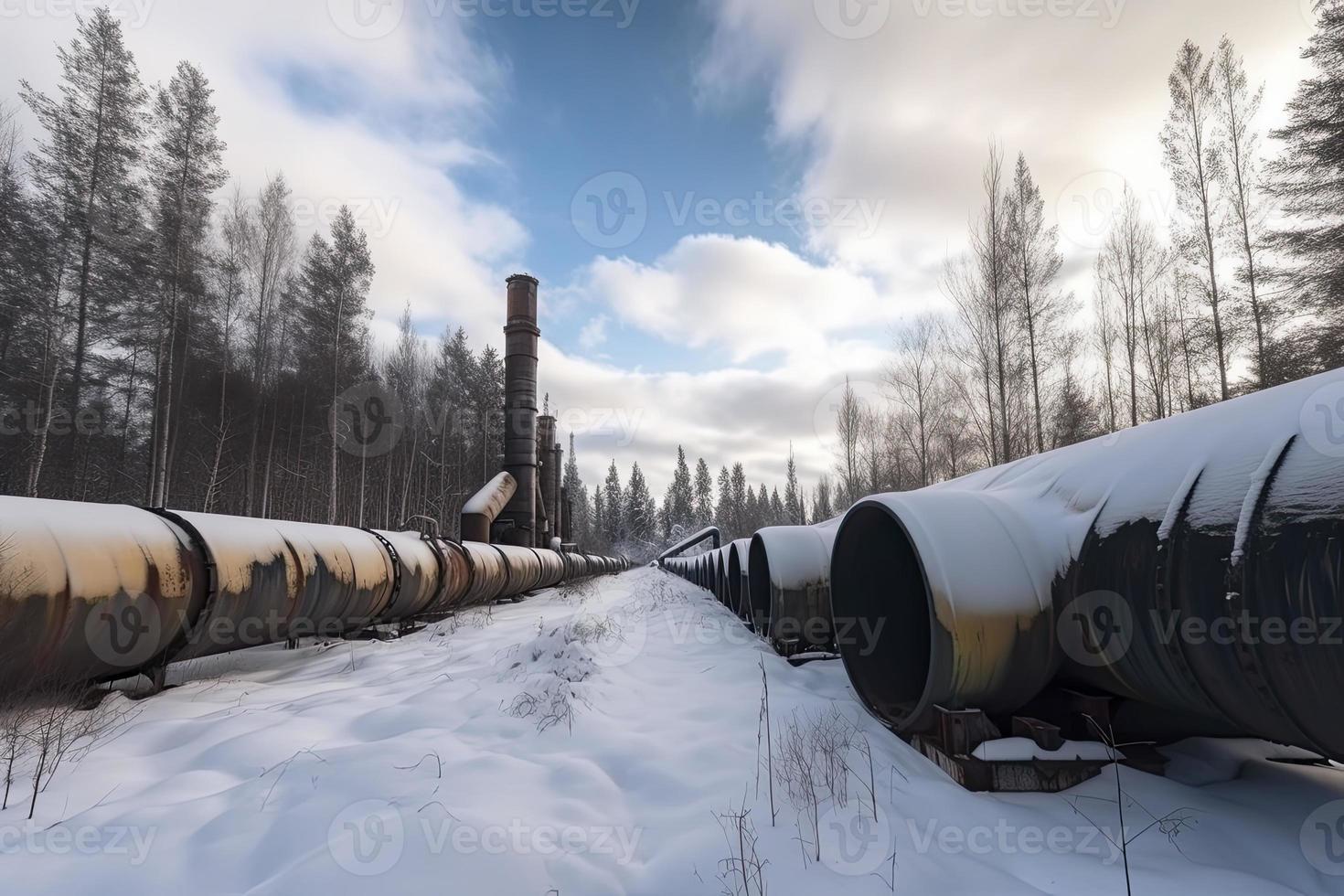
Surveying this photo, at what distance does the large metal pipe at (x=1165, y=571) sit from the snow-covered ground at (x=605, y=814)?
366 millimetres

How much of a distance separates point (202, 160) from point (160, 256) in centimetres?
344

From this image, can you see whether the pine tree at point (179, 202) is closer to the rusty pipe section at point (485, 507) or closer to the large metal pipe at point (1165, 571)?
the rusty pipe section at point (485, 507)

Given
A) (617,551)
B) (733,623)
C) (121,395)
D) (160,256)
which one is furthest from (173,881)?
(617,551)

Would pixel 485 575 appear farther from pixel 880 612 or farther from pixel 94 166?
pixel 94 166

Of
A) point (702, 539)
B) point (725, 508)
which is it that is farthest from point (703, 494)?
point (702, 539)

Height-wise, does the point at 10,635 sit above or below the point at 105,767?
above

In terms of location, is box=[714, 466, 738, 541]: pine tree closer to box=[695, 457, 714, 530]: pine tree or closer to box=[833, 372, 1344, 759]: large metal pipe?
box=[695, 457, 714, 530]: pine tree

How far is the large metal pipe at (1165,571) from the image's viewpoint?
1416mm

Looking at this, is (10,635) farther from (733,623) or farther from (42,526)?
(733,623)

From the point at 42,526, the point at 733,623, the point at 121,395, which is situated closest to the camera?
the point at 42,526

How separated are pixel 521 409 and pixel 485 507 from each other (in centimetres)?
350

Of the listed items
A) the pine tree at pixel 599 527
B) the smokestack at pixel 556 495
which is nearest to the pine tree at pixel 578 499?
the pine tree at pixel 599 527

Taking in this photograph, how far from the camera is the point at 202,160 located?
1669 centimetres

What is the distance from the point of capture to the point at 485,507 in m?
12.6
